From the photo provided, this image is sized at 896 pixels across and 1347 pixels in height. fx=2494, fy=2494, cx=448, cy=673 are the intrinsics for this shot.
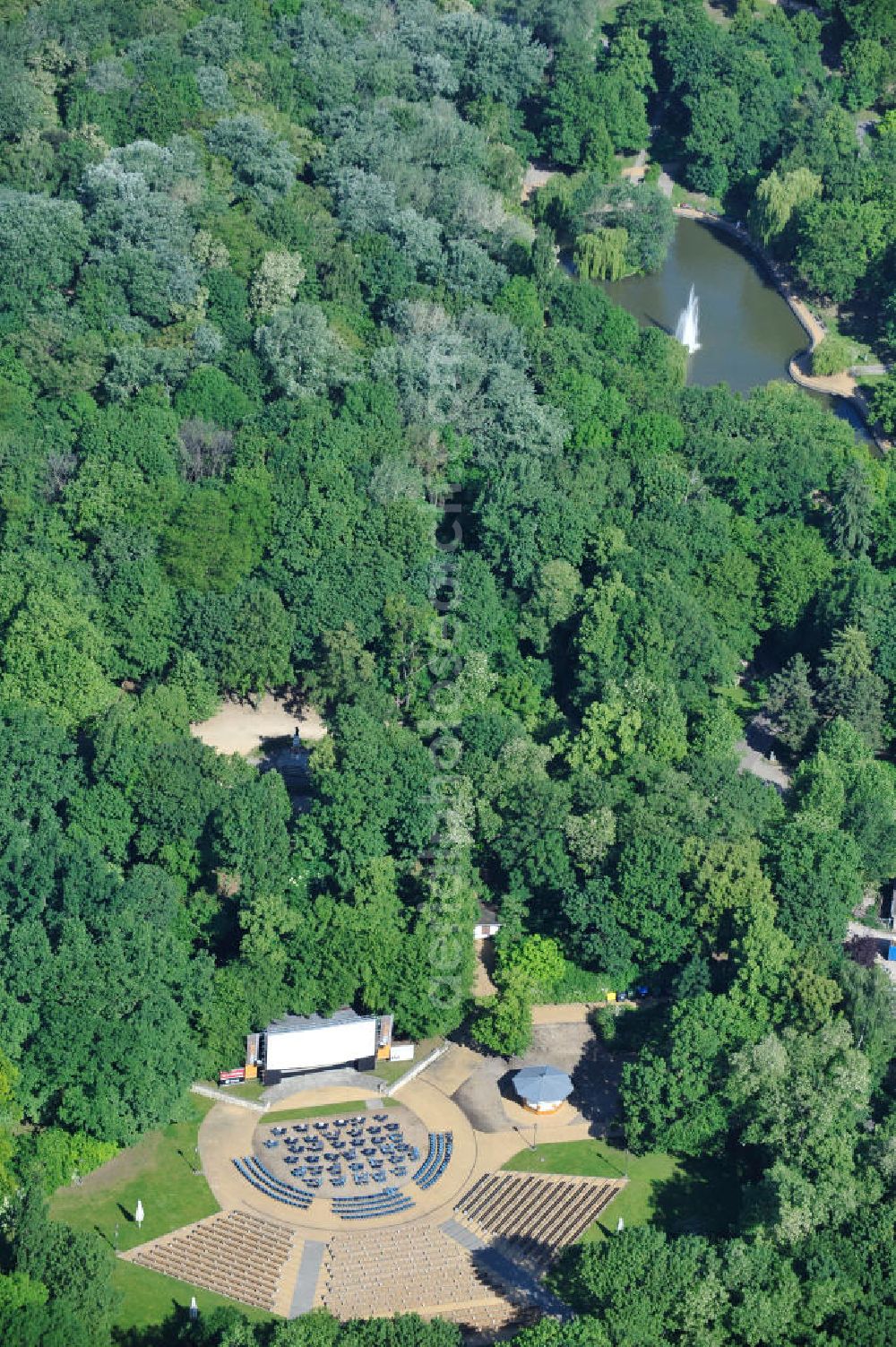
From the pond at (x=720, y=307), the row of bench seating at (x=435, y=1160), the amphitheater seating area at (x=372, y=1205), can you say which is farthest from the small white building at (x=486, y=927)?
the pond at (x=720, y=307)

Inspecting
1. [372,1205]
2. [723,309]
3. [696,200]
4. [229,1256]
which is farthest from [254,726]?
[696,200]

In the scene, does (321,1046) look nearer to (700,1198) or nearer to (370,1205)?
(370,1205)

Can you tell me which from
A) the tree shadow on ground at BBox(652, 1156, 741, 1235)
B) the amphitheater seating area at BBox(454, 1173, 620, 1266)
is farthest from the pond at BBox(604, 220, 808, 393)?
the amphitheater seating area at BBox(454, 1173, 620, 1266)

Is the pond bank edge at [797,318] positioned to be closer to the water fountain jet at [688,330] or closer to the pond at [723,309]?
the pond at [723,309]

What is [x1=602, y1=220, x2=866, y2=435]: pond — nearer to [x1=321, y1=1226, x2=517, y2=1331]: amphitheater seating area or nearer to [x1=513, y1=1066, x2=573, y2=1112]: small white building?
[x1=513, y1=1066, x2=573, y2=1112]: small white building

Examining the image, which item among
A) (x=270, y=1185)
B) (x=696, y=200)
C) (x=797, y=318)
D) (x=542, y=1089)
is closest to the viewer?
(x=270, y=1185)

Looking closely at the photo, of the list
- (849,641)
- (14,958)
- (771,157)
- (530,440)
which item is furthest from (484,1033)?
(771,157)
